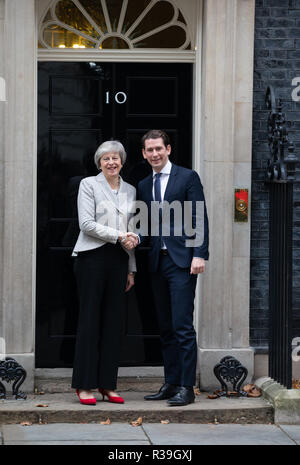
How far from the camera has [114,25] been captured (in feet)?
27.8

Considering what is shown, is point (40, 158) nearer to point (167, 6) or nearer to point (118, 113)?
point (118, 113)

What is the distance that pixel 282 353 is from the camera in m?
7.64

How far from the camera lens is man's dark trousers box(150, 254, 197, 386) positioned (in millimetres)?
7559

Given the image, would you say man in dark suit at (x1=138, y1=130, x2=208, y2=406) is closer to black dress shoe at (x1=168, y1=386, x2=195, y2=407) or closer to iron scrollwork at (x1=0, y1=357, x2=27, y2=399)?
black dress shoe at (x1=168, y1=386, x2=195, y2=407)

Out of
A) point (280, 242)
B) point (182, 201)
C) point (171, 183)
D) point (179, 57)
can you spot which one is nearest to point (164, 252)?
point (182, 201)

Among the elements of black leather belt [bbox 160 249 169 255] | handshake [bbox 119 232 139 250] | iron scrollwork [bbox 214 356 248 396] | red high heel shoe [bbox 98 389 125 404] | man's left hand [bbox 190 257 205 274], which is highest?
handshake [bbox 119 232 139 250]

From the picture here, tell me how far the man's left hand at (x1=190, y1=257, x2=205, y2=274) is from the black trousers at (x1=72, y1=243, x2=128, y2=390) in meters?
0.56

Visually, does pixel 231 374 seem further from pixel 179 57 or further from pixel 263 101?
pixel 179 57

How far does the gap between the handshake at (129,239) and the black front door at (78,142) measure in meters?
1.02

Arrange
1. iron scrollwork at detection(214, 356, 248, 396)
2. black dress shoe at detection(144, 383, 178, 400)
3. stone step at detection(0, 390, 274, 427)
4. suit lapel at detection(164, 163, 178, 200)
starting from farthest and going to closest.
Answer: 1. iron scrollwork at detection(214, 356, 248, 396)
2. black dress shoe at detection(144, 383, 178, 400)
3. suit lapel at detection(164, 163, 178, 200)
4. stone step at detection(0, 390, 274, 427)

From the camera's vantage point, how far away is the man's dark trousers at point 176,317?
7559 mm

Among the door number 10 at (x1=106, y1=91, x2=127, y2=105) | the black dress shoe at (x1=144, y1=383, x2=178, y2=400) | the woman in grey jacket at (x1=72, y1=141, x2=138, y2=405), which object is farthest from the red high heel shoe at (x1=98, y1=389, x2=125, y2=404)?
the door number 10 at (x1=106, y1=91, x2=127, y2=105)

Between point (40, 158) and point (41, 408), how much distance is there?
223 centimetres

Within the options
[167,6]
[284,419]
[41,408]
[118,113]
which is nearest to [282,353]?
[284,419]
